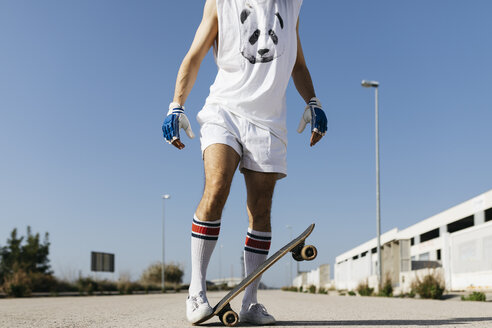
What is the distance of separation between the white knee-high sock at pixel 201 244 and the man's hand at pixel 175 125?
511 millimetres

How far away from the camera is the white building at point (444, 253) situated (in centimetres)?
2016

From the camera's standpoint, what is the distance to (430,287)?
1426 cm

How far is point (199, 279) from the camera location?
123 inches

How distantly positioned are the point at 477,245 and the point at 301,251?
795 inches

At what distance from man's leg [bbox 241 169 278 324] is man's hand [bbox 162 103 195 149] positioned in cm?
47

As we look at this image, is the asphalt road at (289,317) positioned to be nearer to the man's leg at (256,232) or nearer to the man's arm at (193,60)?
the man's leg at (256,232)

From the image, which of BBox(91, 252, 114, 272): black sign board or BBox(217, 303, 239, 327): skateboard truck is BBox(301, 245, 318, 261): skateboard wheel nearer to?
BBox(217, 303, 239, 327): skateboard truck

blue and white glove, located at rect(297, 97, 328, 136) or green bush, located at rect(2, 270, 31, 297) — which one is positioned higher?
blue and white glove, located at rect(297, 97, 328, 136)

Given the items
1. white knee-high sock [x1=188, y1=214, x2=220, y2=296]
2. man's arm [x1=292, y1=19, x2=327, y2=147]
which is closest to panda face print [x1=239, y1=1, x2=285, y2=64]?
man's arm [x1=292, y1=19, x2=327, y2=147]

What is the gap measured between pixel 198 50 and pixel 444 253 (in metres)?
22.3

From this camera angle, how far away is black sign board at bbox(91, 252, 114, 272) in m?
35.9

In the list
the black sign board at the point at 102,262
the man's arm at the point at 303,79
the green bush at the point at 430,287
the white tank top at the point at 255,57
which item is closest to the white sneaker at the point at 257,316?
the white tank top at the point at 255,57

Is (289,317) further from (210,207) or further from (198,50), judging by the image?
(198,50)

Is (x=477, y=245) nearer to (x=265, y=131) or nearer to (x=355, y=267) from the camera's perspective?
(x=355, y=267)
